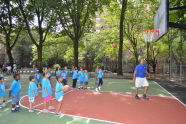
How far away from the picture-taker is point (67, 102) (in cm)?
833

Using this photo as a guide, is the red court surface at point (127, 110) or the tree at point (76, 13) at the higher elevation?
the tree at point (76, 13)

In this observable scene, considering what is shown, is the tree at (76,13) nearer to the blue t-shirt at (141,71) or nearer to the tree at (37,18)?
the tree at (37,18)

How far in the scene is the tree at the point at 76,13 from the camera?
19.6 m

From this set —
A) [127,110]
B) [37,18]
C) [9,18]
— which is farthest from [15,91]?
[9,18]

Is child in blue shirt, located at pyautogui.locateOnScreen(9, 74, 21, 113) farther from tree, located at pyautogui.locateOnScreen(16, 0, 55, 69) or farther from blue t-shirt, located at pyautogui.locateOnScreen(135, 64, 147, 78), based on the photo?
tree, located at pyautogui.locateOnScreen(16, 0, 55, 69)

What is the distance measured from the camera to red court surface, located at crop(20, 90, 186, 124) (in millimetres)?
6068

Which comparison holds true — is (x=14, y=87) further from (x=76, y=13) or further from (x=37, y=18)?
(x=37, y=18)

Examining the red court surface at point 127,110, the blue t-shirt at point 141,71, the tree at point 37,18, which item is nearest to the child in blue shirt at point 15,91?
the red court surface at point 127,110

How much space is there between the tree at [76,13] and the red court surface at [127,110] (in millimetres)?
13304

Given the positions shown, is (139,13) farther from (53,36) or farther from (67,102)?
(67,102)

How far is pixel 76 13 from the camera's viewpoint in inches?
820

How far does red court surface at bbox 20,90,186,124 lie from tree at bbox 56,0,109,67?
13.3 m

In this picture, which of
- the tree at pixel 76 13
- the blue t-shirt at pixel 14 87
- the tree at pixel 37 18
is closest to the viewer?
the blue t-shirt at pixel 14 87

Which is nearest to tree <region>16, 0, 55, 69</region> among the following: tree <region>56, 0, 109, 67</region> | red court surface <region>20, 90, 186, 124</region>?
tree <region>56, 0, 109, 67</region>
